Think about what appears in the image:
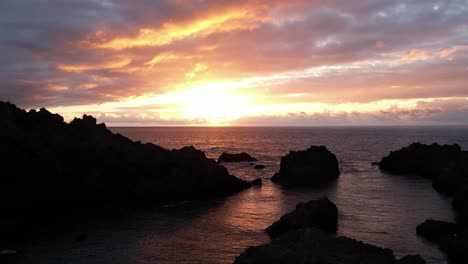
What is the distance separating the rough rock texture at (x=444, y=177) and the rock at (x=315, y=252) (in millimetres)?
10161

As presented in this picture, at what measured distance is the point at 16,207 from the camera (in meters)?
54.1

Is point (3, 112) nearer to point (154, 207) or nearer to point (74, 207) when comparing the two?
point (74, 207)

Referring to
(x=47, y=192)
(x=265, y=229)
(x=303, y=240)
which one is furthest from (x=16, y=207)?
(x=303, y=240)

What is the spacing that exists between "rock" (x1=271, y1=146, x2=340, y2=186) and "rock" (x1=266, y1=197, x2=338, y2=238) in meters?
36.1

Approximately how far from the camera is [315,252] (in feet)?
103

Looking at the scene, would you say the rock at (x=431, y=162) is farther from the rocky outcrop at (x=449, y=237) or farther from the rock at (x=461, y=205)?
the rocky outcrop at (x=449, y=237)

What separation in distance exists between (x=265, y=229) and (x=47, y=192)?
34.9 m

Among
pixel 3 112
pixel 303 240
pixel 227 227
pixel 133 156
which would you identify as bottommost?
pixel 227 227

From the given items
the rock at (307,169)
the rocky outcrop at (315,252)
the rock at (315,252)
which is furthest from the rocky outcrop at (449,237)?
the rock at (307,169)

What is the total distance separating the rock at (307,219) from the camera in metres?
44.0

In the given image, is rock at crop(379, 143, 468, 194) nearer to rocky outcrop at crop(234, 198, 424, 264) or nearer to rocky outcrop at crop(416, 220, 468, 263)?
rocky outcrop at crop(416, 220, 468, 263)

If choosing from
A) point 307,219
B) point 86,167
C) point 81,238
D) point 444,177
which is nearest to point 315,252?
point 307,219

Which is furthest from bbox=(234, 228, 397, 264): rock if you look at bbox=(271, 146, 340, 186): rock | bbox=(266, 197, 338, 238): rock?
bbox=(271, 146, 340, 186): rock

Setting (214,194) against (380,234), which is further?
(214,194)
